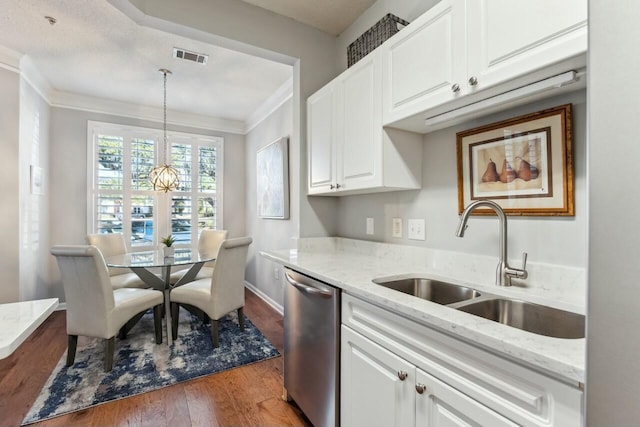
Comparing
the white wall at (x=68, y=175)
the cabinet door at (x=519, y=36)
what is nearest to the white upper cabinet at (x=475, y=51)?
the cabinet door at (x=519, y=36)

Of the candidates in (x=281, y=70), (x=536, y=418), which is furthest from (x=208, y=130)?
(x=536, y=418)

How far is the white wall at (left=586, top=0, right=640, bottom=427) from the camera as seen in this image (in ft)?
1.44

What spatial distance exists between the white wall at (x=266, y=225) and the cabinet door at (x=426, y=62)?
6.04 feet

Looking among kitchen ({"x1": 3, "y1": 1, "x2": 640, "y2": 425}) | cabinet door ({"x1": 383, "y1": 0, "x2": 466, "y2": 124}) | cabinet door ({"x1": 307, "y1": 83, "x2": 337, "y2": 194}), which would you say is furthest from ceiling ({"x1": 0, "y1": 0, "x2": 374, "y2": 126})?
cabinet door ({"x1": 383, "y1": 0, "x2": 466, "y2": 124})

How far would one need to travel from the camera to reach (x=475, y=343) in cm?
81

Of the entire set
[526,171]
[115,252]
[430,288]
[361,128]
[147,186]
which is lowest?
[115,252]

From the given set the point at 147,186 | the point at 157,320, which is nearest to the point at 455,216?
the point at 157,320

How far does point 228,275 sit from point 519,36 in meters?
2.50

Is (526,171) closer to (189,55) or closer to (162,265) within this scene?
(162,265)

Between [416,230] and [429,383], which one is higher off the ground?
[416,230]

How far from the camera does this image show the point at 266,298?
393 cm

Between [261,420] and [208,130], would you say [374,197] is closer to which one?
[261,420]

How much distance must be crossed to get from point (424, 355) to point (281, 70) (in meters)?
2.98

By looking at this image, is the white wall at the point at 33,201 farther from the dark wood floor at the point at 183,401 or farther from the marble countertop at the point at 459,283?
the marble countertop at the point at 459,283
